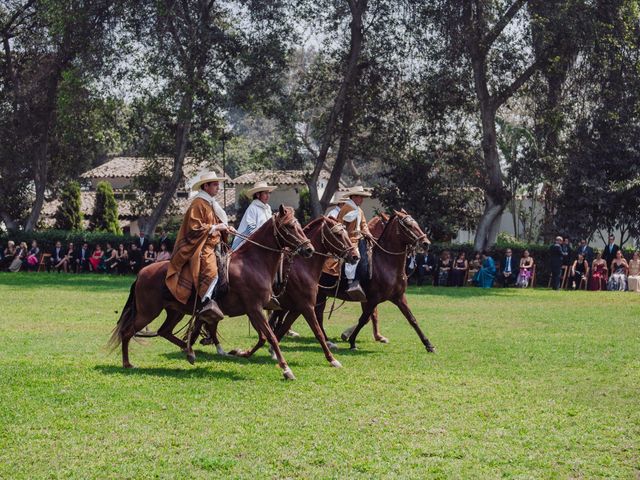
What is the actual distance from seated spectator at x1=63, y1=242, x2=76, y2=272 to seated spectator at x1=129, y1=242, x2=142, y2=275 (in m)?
3.31

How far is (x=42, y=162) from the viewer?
41375mm

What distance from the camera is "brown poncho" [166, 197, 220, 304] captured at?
11930 mm

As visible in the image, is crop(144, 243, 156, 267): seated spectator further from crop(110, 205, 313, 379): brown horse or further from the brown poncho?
the brown poncho

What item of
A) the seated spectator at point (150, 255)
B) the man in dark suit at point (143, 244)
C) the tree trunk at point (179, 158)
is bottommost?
the seated spectator at point (150, 255)

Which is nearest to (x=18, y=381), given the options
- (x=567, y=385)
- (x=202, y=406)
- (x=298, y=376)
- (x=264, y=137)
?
(x=202, y=406)

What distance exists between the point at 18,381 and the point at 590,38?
25.5m

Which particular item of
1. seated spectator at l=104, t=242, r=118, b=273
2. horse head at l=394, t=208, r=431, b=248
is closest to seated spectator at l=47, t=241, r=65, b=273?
seated spectator at l=104, t=242, r=118, b=273

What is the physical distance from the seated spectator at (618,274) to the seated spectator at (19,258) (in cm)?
2332

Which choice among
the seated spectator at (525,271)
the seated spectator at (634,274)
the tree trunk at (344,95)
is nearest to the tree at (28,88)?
the tree trunk at (344,95)

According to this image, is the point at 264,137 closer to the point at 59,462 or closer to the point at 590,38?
the point at 590,38

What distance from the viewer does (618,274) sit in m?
31.7

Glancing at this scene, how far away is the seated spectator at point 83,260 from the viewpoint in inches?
1497

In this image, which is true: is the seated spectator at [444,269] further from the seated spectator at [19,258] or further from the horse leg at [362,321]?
the horse leg at [362,321]

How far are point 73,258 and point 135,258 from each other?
12.7 feet
